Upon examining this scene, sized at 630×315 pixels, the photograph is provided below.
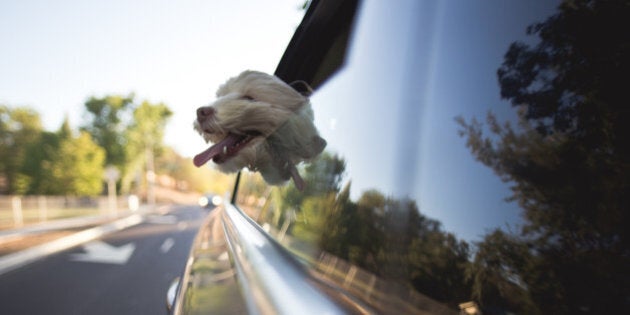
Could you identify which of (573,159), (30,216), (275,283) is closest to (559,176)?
(573,159)

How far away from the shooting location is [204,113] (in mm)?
1796

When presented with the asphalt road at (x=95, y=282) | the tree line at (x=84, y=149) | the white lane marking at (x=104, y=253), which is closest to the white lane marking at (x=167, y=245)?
the asphalt road at (x=95, y=282)

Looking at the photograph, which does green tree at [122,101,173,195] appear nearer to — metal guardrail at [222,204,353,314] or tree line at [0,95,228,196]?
tree line at [0,95,228,196]

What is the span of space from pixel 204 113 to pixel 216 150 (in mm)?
199

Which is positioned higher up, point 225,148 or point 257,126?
point 257,126

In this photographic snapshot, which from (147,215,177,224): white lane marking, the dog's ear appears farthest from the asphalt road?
(147,215,177,224): white lane marking

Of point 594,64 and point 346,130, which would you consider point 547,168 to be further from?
point 346,130

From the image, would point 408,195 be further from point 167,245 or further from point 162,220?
point 162,220

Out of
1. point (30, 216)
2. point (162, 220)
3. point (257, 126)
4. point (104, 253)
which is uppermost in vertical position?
point (257, 126)

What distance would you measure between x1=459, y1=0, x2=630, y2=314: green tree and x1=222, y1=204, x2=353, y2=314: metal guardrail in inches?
14.0

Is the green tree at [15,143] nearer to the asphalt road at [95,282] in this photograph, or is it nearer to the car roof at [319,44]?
the asphalt road at [95,282]

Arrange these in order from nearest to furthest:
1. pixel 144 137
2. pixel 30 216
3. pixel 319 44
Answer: pixel 319 44, pixel 30 216, pixel 144 137

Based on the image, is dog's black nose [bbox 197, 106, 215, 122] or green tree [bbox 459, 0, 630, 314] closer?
green tree [bbox 459, 0, 630, 314]

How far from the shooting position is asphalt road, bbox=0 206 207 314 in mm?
4320
